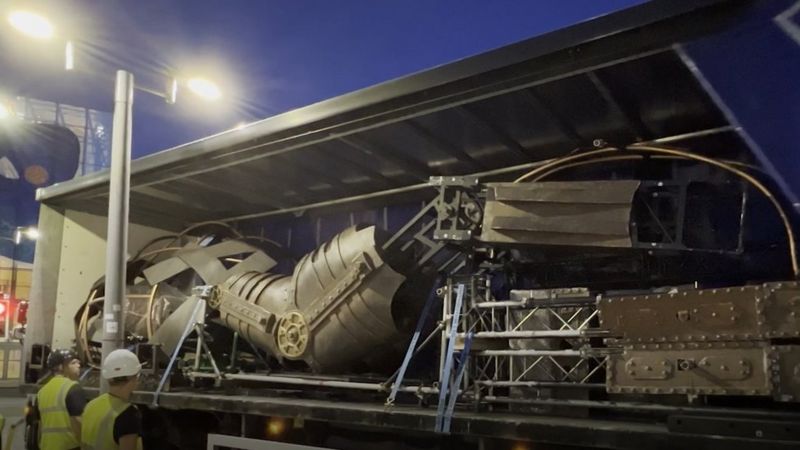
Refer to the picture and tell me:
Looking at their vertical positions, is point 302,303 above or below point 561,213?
below

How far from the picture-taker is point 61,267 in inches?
332

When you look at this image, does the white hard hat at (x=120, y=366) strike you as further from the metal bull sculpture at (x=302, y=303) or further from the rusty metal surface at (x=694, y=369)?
the rusty metal surface at (x=694, y=369)

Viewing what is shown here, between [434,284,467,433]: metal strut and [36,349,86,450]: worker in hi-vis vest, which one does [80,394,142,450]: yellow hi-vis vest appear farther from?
[434,284,467,433]: metal strut

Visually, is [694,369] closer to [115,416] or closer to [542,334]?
[542,334]

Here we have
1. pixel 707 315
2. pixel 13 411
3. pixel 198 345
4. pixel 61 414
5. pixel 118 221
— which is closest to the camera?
pixel 707 315

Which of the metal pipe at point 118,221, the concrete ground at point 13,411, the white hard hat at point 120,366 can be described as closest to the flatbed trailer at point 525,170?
the metal pipe at point 118,221

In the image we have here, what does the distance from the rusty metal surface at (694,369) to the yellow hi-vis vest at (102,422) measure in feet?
10.6

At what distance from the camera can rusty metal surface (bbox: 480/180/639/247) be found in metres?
4.19

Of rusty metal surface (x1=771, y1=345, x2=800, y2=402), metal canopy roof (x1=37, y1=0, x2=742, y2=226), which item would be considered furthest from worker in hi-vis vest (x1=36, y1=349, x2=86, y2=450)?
rusty metal surface (x1=771, y1=345, x2=800, y2=402)

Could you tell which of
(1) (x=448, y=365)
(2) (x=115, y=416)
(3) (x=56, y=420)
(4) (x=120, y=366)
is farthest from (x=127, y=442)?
(1) (x=448, y=365)

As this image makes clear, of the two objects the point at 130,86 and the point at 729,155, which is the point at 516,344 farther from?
the point at 130,86

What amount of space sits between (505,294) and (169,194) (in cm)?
416

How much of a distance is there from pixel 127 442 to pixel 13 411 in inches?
222

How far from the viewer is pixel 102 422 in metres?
4.65
